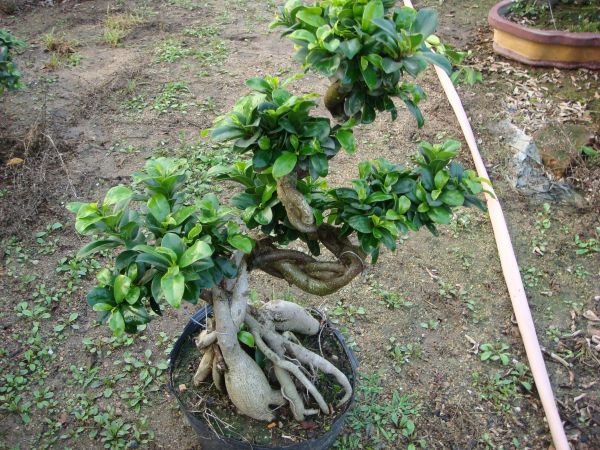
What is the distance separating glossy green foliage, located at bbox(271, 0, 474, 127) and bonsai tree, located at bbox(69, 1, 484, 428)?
2.9 inches

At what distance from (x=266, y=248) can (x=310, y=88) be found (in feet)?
10.2

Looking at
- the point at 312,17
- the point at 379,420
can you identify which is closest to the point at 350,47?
the point at 312,17

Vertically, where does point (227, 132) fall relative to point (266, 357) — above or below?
above

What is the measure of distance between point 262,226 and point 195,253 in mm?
481

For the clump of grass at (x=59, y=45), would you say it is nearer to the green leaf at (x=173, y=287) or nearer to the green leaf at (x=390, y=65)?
the green leaf at (x=173, y=287)

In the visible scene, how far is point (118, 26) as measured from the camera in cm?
590

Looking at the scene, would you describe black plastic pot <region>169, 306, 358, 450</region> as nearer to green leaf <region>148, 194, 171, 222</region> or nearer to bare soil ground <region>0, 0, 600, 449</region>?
bare soil ground <region>0, 0, 600, 449</region>

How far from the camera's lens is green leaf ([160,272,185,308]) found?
5.56 ft

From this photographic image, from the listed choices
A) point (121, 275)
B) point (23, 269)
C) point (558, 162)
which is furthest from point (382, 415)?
point (558, 162)

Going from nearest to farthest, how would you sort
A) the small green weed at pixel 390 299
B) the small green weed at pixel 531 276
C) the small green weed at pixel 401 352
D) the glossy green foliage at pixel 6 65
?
the small green weed at pixel 401 352
the small green weed at pixel 390 299
the small green weed at pixel 531 276
the glossy green foliage at pixel 6 65

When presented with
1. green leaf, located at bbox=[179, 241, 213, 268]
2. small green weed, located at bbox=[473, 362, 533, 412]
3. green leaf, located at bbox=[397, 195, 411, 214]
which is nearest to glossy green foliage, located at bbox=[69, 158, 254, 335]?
green leaf, located at bbox=[179, 241, 213, 268]

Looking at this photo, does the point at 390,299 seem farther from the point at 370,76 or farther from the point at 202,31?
the point at 202,31

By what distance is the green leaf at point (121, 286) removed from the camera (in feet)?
6.15

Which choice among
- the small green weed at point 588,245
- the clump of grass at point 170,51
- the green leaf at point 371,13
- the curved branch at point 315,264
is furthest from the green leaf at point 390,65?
the clump of grass at point 170,51
